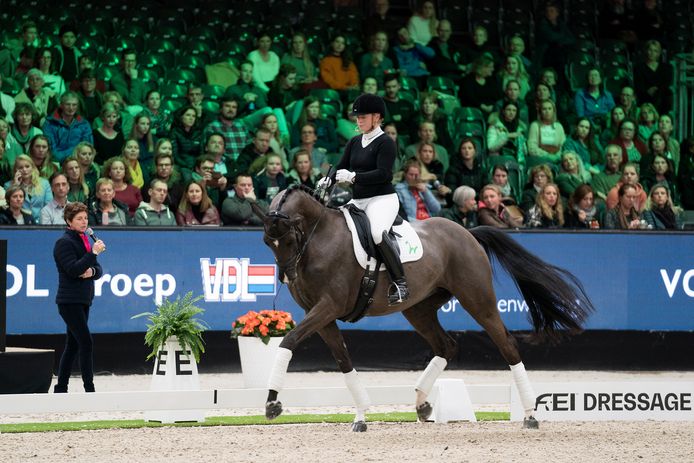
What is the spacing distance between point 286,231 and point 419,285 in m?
1.23

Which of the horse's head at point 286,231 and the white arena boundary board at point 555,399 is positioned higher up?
the horse's head at point 286,231

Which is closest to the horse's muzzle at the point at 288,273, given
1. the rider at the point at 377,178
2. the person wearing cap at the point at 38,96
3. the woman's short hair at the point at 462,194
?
the rider at the point at 377,178

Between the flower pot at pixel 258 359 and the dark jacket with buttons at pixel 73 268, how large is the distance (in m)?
1.72

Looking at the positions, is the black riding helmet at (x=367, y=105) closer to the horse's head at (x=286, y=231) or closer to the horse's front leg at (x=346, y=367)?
the horse's head at (x=286, y=231)

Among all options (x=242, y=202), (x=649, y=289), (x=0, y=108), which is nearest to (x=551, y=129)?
(x=649, y=289)

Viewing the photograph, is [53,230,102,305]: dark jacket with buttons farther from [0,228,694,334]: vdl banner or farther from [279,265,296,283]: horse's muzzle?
[279,265,296,283]: horse's muzzle

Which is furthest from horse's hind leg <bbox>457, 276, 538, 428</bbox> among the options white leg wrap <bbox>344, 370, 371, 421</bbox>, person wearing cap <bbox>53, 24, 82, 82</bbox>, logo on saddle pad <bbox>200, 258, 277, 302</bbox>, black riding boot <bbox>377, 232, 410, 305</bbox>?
person wearing cap <bbox>53, 24, 82, 82</bbox>

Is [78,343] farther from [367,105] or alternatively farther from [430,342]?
[367,105]

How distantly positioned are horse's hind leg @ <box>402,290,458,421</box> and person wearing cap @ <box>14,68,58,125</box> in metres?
6.36

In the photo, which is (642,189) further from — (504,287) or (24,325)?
(24,325)

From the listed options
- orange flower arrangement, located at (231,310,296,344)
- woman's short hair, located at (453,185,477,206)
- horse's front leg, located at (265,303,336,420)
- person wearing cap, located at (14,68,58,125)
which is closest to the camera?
horse's front leg, located at (265,303,336,420)

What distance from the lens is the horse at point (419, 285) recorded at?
8219 millimetres

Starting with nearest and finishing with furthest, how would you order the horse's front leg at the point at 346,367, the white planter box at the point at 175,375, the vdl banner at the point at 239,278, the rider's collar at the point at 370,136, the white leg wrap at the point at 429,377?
the horse's front leg at the point at 346,367
the rider's collar at the point at 370,136
the white leg wrap at the point at 429,377
the white planter box at the point at 175,375
the vdl banner at the point at 239,278

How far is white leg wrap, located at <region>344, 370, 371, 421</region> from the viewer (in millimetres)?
8578
